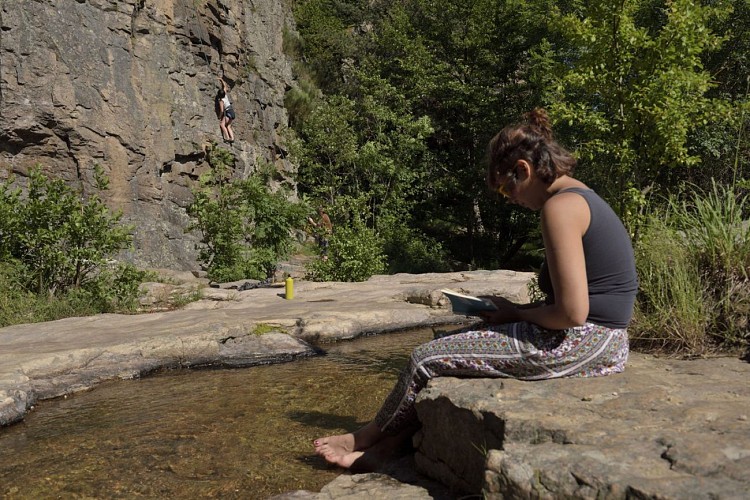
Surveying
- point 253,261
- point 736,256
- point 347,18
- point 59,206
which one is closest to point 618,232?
point 736,256

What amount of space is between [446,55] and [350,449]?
20.7 meters

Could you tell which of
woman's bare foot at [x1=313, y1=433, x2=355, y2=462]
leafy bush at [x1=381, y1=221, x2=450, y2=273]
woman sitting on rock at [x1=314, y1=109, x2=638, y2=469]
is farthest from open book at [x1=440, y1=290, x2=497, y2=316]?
leafy bush at [x1=381, y1=221, x2=450, y2=273]

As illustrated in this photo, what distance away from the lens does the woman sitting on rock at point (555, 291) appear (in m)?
2.66

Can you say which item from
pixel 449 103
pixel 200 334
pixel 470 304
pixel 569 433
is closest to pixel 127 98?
pixel 200 334

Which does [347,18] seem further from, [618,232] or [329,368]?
[618,232]

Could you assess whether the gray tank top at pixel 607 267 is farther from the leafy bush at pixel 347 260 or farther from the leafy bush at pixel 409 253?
the leafy bush at pixel 409 253

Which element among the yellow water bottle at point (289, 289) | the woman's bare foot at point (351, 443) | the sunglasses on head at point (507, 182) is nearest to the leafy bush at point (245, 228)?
the yellow water bottle at point (289, 289)

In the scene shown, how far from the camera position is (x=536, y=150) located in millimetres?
2859

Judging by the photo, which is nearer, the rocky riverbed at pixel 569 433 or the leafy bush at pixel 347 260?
the rocky riverbed at pixel 569 433

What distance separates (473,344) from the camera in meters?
→ 3.01

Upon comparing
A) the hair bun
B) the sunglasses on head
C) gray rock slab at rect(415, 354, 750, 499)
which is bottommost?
gray rock slab at rect(415, 354, 750, 499)

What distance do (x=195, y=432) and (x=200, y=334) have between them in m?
2.49

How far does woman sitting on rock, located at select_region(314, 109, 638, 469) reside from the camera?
8.71 ft

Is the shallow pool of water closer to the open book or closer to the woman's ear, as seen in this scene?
the open book
